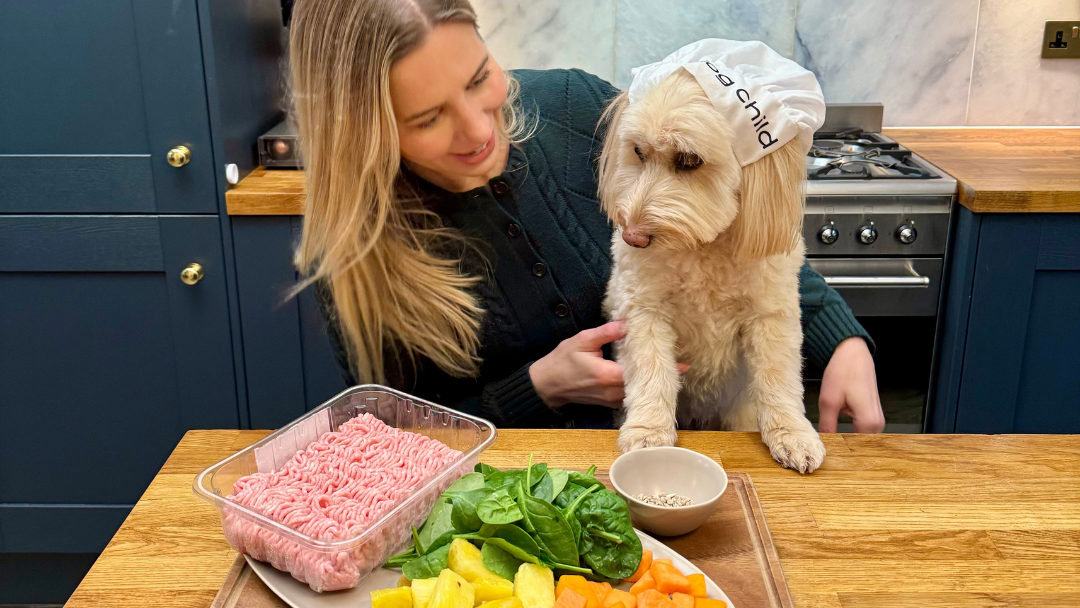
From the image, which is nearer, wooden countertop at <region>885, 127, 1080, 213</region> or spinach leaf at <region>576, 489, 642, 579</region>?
spinach leaf at <region>576, 489, 642, 579</region>

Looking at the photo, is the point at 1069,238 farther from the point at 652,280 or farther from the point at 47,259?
the point at 47,259

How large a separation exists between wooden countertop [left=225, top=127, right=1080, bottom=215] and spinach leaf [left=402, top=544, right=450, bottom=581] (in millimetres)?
1314

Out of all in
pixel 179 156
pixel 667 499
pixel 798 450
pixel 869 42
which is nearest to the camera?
pixel 667 499

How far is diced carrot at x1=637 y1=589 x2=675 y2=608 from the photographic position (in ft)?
2.50

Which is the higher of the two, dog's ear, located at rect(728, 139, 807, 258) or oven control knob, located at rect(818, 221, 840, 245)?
dog's ear, located at rect(728, 139, 807, 258)

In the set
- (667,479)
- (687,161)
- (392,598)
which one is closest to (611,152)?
(687,161)

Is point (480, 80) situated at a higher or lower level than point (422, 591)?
higher

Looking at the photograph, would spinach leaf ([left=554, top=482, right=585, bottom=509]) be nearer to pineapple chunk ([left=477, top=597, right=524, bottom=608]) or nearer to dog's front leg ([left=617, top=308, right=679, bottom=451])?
pineapple chunk ([left=477, top=597, right=524, bottom=608])

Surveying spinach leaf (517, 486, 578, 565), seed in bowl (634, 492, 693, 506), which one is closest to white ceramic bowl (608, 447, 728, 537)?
seed in bowl (634, 492, 693, 506)

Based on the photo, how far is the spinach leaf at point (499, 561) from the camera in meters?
0.81

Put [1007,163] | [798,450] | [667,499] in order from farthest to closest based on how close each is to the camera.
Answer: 1. [1007,163]
2. [798,450]
3. [667,499]

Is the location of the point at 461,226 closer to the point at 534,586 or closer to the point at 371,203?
the point at 371,203

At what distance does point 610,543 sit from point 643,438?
0.34 metres

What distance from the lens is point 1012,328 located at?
6.77 feet
